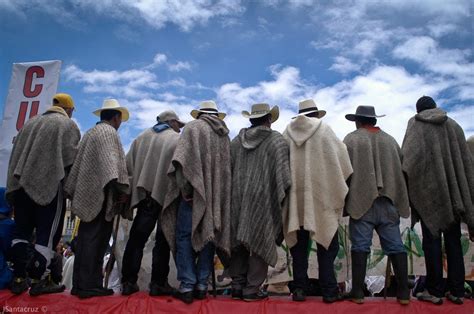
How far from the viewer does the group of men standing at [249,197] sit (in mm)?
3801

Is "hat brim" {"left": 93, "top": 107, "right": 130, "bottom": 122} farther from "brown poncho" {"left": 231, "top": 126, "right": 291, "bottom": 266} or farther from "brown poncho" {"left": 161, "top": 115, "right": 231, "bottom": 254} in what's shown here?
"brown poncho" {"left": 231, "top": 126, "right": 291, "bottom": 266}

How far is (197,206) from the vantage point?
3744 mm

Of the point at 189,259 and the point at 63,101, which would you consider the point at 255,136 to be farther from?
the point at 63,101

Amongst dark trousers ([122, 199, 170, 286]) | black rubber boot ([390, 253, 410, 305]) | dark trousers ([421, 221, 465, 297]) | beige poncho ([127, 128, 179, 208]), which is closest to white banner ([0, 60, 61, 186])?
beige poncho ([127, 128, 179, 208])

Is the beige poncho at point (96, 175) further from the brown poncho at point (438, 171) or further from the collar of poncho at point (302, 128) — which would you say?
the brown poncho at point (438, 171)

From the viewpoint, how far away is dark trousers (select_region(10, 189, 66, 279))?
379cm

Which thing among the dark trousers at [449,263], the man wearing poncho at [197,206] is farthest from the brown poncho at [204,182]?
the dark trousers at [449,263]

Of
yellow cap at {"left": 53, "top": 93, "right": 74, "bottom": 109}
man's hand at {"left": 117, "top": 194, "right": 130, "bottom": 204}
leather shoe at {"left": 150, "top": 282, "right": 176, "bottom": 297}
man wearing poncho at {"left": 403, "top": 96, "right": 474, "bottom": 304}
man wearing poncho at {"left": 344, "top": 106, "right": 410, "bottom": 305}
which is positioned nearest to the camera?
man wearing poncho at {"left": 344, "top": 106, "right": 410, "bottom": 305}

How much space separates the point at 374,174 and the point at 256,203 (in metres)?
1.26

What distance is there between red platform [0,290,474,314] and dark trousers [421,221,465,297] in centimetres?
16

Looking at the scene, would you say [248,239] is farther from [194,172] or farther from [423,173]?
[423,173]

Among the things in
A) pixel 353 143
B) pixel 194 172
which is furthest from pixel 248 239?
pixel 353 143

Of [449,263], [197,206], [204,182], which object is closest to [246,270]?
[197,206]

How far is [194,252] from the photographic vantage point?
12.6 feet
